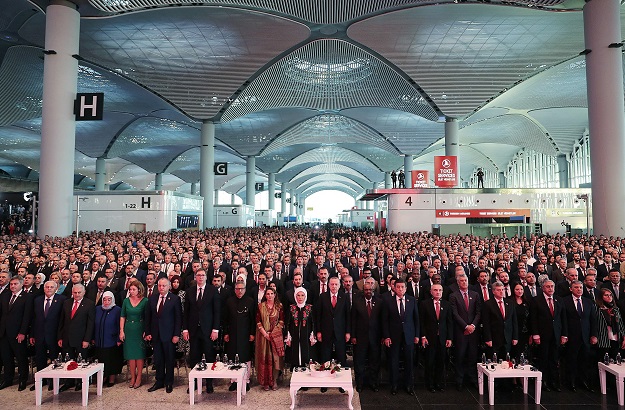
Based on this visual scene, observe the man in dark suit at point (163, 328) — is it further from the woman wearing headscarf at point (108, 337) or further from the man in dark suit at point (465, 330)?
the man in dark suit at point (465, 330)

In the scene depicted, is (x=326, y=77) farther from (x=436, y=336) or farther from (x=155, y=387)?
(x=155, y=387)

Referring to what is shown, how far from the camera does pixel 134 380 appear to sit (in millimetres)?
6211

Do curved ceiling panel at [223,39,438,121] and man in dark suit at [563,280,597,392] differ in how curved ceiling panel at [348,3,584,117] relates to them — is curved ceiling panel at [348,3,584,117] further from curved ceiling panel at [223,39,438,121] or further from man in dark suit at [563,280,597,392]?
man in dark suit at [563,280,597,392]

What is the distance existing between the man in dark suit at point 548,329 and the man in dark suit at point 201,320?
4539mm

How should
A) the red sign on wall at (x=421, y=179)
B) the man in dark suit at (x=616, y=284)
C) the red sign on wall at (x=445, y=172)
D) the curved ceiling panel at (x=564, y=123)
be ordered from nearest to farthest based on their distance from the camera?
the man in dark suit at (x=616, y=284) < the red sign on wall at (x=445, y=172) < the red sign on wall at (x=421, y=179) < the curved ceiling panel at (x=564, y=123)

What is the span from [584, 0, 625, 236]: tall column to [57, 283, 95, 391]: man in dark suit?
62.7 feet

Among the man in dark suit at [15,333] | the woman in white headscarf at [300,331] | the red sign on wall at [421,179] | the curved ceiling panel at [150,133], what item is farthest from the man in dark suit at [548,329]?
the curved ceiling panel at [150,133]

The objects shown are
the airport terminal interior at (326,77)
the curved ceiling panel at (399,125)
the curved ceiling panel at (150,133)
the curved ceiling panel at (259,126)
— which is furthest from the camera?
the curved ceiling panel at (150,133)

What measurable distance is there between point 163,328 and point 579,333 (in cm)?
578

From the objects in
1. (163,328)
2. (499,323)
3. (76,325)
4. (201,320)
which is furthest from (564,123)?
(76,325)

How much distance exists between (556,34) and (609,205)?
41.2 ft

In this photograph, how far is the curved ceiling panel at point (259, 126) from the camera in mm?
42406

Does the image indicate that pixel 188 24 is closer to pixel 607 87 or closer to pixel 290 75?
pixel 290 75

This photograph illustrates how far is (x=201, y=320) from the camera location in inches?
243
